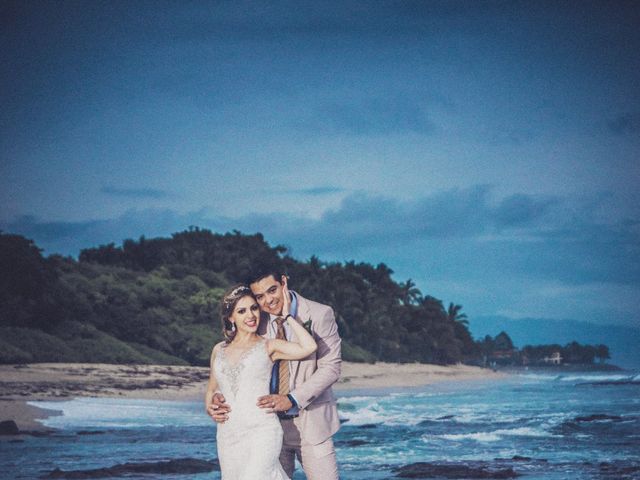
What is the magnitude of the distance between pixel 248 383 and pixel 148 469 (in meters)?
5.74

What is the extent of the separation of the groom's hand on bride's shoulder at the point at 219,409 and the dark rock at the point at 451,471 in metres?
5.79

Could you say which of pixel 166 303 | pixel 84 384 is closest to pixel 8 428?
pixel 84 384

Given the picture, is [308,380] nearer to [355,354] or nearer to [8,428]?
[8,428]

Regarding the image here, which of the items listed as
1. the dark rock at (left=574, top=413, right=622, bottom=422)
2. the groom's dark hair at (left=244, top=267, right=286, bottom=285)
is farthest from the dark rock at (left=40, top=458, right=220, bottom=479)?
the dark rock at (left=574, top=413, right=622, bottom=422)

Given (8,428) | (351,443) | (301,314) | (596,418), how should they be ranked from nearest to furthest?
(301,314)
(8,428)
(351,443)
(596,418)

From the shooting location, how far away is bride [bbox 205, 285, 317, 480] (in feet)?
11.9

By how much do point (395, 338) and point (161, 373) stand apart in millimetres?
22151

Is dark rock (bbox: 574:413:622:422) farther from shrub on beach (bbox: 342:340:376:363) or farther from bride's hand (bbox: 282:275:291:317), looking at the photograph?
Result: shrub on beach (bbox: 342:340:376:363)

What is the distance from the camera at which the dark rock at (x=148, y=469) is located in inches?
336

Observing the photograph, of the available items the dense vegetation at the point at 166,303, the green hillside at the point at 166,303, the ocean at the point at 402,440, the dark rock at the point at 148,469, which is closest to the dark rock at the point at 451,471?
the ocean at the point at 402,440

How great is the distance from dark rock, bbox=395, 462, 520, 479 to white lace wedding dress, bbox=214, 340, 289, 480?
18.9 feet

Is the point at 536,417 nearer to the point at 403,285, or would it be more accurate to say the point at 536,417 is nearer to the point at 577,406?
the point at 577,406

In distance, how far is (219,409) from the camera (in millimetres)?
3725

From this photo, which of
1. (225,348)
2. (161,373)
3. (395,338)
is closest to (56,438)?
(225,348)
